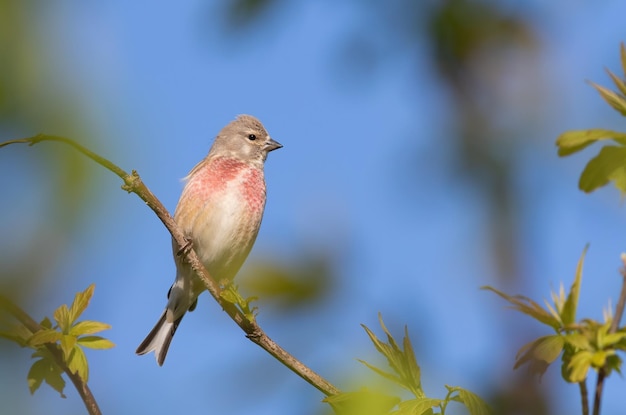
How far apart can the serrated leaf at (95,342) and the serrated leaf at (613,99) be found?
49.9 inches

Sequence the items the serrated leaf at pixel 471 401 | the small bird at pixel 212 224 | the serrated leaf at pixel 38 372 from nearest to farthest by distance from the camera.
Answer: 1. the serrated leaf at pixel 471 401
2. the serrated leaf at pixel 38 372
3. the small bird at pixel 212 224

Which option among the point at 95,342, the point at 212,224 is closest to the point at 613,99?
the point at 95,342

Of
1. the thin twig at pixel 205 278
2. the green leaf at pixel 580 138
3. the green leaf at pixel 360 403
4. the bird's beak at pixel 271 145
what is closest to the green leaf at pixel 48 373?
the thin twig at pixel 205 278

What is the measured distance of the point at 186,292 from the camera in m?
6.38

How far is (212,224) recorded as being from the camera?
20.5ft

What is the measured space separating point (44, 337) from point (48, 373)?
15 cm

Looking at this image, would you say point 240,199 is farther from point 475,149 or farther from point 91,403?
point 475,149

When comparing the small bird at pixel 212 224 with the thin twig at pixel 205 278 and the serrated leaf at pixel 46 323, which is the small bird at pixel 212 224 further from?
the serrated leaf at pixel 46 323

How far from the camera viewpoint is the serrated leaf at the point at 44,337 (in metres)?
1.93

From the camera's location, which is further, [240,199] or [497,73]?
[240,199]

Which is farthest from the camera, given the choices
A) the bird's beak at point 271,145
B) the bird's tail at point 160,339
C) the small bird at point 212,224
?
the bird's beak at point 271,145

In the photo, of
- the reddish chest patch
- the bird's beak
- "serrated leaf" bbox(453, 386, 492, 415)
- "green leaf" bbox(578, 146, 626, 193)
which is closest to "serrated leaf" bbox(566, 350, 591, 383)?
"serrated leaf" bbox(453, 386, 492, 415)

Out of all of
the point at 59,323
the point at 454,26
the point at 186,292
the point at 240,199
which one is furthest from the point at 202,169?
the point at 454,26

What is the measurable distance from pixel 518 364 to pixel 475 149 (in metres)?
0.32
